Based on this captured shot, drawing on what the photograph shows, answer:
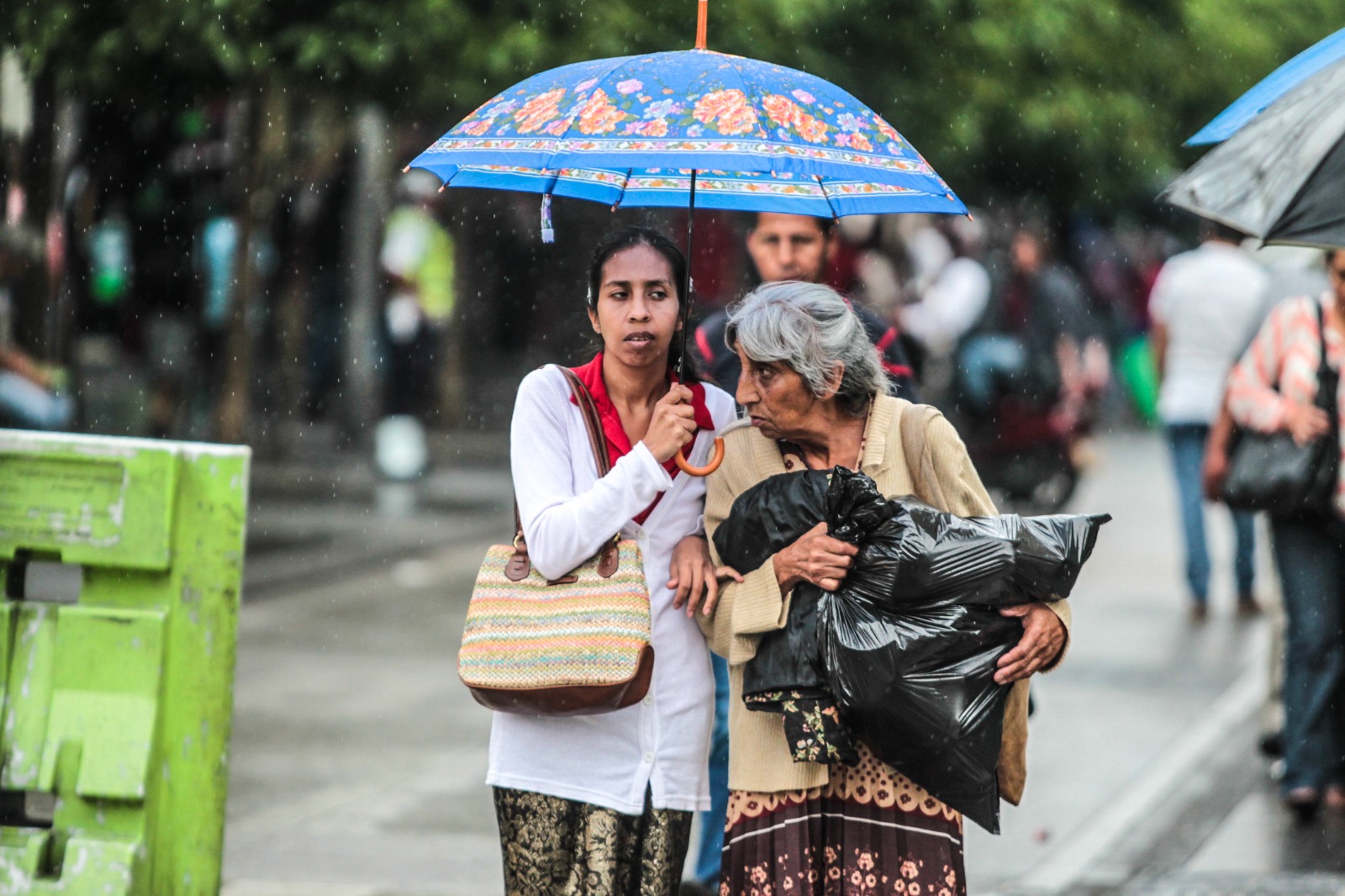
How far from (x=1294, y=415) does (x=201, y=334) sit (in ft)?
48.6

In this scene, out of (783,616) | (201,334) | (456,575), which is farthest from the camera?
(201,334)

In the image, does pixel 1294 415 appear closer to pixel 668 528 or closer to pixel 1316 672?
pixel 1316 672

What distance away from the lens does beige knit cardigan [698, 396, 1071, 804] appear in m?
3.64

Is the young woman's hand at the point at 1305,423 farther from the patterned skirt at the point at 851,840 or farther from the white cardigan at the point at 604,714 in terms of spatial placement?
the white cardigan at the point at 604,714

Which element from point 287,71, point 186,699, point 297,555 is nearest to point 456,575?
point 297,555

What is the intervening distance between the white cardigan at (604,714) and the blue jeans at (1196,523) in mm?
7497

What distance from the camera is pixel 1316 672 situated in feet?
21.4

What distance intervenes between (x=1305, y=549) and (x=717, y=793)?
2603 millimetres

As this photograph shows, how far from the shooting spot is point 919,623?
356 cm

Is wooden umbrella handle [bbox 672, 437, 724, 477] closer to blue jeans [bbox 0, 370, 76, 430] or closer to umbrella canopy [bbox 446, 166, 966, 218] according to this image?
umbrella canopy [bbox 446, 166, 966, 218]

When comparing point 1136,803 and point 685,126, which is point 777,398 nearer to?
point 685,126

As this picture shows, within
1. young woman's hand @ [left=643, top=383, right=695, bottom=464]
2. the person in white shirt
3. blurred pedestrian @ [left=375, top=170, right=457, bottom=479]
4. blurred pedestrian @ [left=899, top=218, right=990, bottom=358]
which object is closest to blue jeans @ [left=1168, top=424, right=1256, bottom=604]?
the person in white shirt

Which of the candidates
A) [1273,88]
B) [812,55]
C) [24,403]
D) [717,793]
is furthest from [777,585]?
[812,55]

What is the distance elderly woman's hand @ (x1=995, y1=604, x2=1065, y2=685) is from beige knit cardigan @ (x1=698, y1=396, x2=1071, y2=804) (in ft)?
0.15
